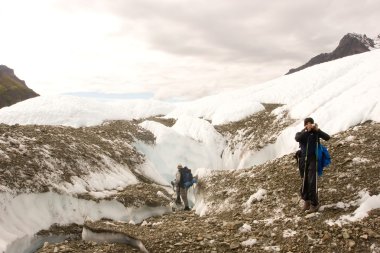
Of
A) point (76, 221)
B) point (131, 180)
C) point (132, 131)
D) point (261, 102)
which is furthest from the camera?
point (261, 102)

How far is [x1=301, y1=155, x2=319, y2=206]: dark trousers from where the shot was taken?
1026cm

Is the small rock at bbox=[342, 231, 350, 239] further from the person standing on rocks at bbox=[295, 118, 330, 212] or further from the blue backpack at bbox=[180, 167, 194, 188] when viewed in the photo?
the blue backpack at bbox=[180, 167, 194, 188]

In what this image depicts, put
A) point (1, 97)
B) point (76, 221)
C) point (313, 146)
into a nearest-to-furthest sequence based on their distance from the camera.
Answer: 1. point (313, 146)
2. point (76, 221)
3. point (1, 97)

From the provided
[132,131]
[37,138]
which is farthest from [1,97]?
[37,138]

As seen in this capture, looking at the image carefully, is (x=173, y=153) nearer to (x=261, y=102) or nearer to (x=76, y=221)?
(x=261, y=102)

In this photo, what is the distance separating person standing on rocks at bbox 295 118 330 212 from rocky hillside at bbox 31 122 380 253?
47 centimetres

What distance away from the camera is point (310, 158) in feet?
34.0

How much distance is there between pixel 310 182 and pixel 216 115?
26991 mm

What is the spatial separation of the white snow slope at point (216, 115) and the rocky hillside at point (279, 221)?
3.34m

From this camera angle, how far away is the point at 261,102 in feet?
122

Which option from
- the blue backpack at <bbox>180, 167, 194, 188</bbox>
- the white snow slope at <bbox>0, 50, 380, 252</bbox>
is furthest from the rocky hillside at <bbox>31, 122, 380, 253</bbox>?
the blue backpack at <bbox>180, 167, 194, 188</bbox>

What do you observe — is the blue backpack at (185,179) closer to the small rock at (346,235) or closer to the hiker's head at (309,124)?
the hiker's head at (309,124)

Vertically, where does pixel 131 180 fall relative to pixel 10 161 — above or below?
below

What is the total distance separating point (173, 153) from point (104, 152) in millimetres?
8573
